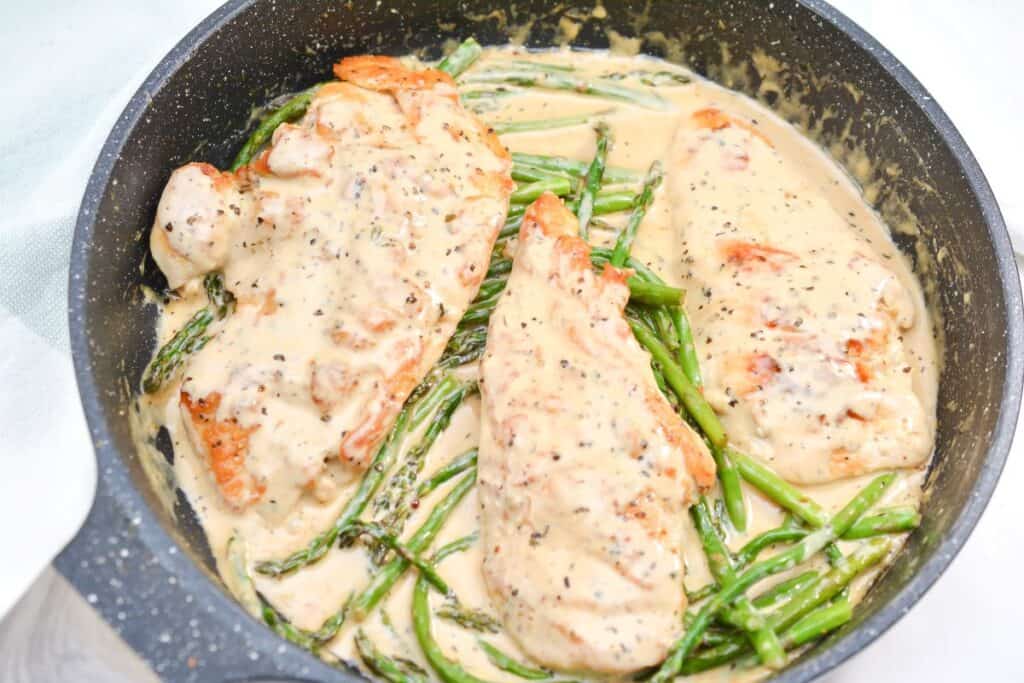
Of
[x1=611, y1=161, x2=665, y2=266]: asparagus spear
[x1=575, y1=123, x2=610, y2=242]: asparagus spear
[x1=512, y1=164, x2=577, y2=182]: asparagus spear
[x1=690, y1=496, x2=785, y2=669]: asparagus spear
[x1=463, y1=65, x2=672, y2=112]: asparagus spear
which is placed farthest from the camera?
[x1=463, y1=65, x2=672, y2=112]: asparagus spear

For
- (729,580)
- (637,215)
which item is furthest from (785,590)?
(637,215)

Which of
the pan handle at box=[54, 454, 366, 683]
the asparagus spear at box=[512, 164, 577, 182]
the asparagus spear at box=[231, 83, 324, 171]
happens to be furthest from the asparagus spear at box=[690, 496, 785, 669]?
the asparagus spear at box=[231, 83, 324, 171]

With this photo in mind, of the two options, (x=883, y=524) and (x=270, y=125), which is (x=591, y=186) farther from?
Answer: (x=883, y=524)

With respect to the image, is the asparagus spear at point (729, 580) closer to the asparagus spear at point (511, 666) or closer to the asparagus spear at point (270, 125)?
the asparagus spear at point (511, 666)

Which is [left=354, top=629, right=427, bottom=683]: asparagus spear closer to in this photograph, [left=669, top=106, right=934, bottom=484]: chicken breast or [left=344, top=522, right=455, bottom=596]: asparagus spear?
[left=344, top=522, right=455, bottom=596]: asparagus spear

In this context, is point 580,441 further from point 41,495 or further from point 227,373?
point 41,495
